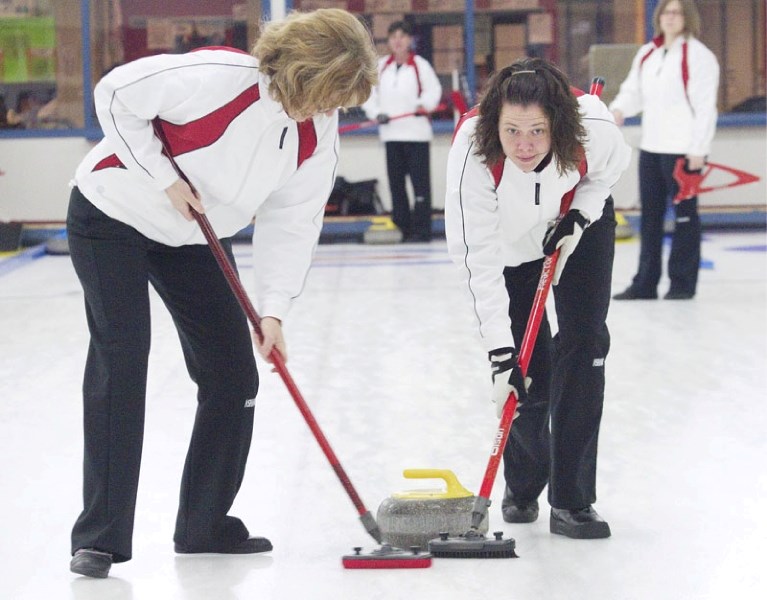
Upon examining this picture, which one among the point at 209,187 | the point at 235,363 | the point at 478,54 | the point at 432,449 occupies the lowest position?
the point at 432,449

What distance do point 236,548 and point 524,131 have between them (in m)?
1.12

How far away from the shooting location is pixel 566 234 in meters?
2.67

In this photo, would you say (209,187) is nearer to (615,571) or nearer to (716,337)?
(615,571)

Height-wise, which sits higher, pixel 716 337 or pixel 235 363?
pixel 235 363

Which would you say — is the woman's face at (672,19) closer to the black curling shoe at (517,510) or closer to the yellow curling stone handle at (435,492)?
the black curling shoe at (517,510)

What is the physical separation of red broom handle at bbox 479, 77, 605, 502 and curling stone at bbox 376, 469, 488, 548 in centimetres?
7

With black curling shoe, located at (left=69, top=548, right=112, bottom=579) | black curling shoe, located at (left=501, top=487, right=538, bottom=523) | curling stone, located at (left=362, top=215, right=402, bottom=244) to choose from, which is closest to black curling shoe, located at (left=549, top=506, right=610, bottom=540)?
black curling shoe, located at (left=501, top=487, right=538, bottom=523)

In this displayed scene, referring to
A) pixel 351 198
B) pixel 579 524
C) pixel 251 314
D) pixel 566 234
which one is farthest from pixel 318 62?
pixel 351 198

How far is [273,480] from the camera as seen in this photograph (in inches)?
131

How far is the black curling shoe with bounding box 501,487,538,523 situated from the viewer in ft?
9.68

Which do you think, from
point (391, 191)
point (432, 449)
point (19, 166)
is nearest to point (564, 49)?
point (391, 191)

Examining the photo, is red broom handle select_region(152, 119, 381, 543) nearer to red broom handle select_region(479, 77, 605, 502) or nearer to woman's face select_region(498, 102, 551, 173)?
red broom handle select_region(479, 77, 605, 502)

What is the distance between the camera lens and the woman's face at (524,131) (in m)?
2.51

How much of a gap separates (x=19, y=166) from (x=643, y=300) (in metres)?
5.67
